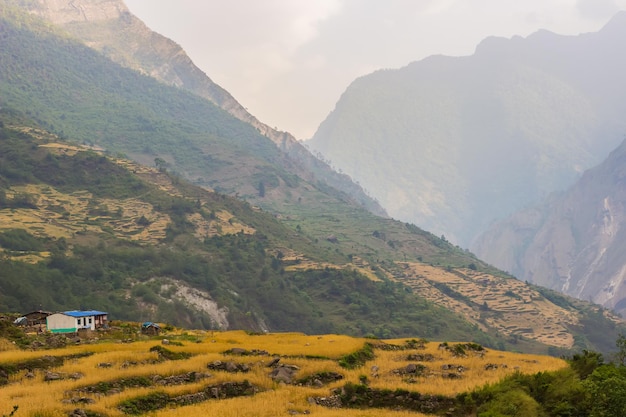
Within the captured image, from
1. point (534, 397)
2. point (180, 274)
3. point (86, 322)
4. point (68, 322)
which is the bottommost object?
point (180, 274)

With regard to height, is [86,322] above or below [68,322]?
below

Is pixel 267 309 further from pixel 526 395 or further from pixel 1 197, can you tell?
pixel 526 395

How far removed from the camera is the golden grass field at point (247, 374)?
28.0m

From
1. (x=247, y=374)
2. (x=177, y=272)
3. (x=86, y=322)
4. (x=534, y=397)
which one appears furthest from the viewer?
(x=177, y=272)

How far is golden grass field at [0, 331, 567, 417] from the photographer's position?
28.0 metres

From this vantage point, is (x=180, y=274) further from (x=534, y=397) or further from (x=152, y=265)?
(x=534, y=397)

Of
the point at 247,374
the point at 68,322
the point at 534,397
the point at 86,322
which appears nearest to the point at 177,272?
the point at 86,322

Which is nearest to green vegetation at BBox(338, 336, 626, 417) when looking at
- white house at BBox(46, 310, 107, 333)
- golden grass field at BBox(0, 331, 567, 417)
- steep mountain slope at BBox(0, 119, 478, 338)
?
golden grass field at BBox(0, 331, 567, 417)

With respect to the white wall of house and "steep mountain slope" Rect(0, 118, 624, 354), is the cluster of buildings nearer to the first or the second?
the white wall of house

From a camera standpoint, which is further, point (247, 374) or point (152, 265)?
point (152, 265)

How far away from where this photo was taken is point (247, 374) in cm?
3625

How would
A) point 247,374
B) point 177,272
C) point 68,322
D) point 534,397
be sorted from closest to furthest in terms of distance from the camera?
1. point 534,397
2. point 247,374
3. point 68,322
4. point 177,272

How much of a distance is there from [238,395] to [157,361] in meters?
8.54

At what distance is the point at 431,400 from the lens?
1259 inches
